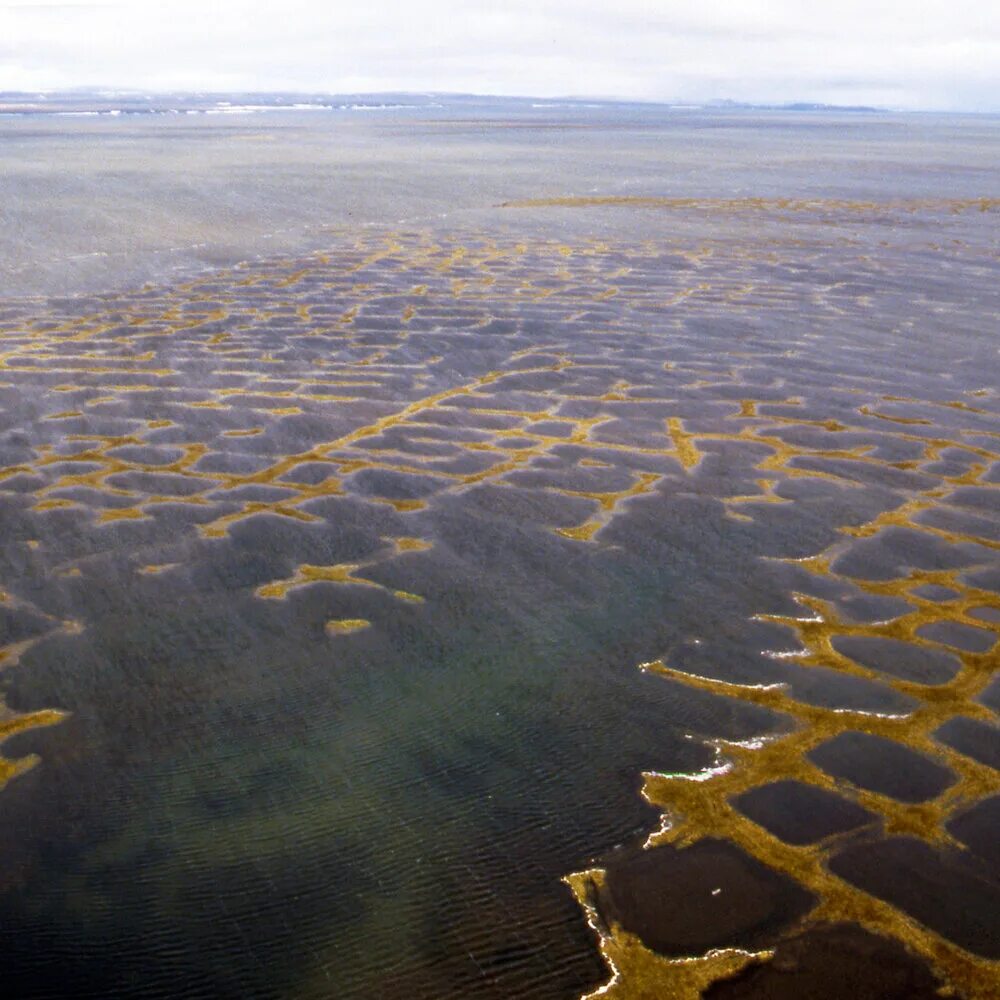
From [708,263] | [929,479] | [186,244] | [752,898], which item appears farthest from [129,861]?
[186,244]

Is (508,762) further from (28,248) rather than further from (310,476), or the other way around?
(28,248)

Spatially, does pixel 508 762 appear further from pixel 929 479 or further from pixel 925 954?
pixel 929 479

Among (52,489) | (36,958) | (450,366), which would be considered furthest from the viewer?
(450,366)

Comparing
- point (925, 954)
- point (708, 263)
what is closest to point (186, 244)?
point (708, 263)

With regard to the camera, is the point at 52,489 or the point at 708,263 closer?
the point at 52,489

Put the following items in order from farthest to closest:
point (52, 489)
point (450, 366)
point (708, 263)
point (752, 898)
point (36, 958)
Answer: point (708, 263)
point (450, 366)
point (52, 489)
point (752, 898)
point (36, 958)

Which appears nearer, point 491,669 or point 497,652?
point 491,669
